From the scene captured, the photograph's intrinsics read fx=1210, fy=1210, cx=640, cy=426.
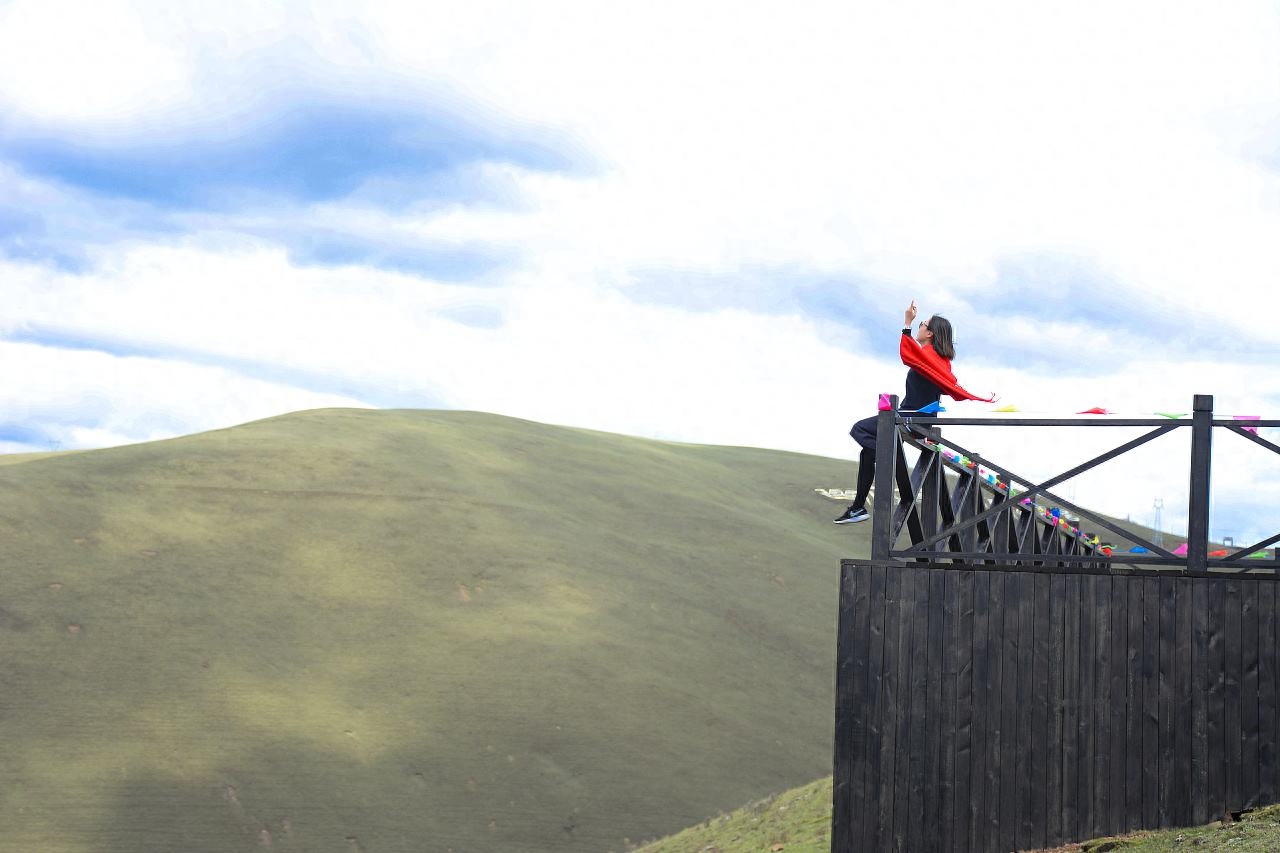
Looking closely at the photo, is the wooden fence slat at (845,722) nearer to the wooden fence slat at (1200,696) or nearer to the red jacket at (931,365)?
the red jacket at (931,365)

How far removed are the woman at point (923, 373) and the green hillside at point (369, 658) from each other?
22.0 meters

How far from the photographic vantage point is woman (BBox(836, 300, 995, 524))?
1073cm

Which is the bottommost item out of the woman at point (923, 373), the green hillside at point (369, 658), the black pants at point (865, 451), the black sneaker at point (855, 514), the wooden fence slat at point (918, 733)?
the green hillside at point (369, 658)

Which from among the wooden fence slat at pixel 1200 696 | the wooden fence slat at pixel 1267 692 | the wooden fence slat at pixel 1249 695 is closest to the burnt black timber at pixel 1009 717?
the wooden fence slat at pixel 1200 696

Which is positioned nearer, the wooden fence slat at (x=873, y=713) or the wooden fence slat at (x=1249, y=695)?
the wooden fence slat at (x=1249, y=695)

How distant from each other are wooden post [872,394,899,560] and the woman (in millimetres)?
335

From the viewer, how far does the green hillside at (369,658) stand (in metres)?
29.9

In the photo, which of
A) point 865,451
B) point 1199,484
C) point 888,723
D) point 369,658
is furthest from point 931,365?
point 369,658

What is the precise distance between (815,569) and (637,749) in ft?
80.8

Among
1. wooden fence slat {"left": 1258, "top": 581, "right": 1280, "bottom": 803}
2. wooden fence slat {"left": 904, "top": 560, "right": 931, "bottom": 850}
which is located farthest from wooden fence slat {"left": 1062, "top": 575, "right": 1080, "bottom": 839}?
wooden fence slat {"left": 1258, "top": 581, "right": 1280, "bottom": 803}

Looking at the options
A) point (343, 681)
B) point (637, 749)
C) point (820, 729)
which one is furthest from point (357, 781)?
point (820, 729)

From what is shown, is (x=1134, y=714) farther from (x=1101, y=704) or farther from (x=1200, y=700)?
(x=1200, y=700)

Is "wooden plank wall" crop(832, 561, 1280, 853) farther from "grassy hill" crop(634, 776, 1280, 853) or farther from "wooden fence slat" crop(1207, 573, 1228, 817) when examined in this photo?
"grassy hill" crop(634, 776, 1280, 853)

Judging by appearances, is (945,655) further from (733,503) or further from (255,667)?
(733,503)
